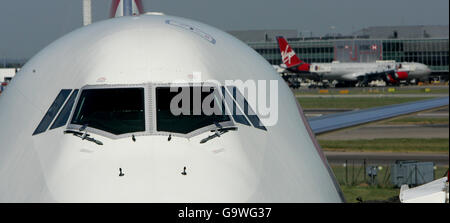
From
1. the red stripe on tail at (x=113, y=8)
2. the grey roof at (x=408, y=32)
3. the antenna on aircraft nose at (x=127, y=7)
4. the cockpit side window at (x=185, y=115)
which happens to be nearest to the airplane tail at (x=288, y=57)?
the grey roof at (x=408, y=32)

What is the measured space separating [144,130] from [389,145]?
109 ft

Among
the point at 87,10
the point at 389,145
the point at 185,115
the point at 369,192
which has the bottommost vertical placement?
the point at 389,145

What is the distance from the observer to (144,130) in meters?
6.87

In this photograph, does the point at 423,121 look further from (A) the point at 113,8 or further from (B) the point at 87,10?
(B) the point at 87,10

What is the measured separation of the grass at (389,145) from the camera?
36.6m

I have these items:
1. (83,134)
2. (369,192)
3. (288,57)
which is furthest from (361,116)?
(288,57)

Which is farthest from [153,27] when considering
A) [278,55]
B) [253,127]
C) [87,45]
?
[278,55]

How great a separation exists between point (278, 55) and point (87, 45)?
501 ft

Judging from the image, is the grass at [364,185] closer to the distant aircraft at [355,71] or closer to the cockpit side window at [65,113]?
the cockpit side window at [65,113]

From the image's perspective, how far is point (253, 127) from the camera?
7.45 meters

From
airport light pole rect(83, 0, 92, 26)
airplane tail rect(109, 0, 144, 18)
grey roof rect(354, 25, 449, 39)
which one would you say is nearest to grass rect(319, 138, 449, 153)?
airplane tail rect(109, 0, 144, 18)
